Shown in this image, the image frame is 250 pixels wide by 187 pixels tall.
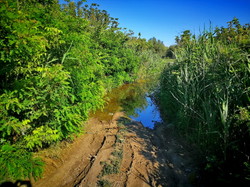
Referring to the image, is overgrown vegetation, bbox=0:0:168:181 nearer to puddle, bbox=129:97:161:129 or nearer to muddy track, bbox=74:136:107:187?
muddy track, bbox=74:136:107:187

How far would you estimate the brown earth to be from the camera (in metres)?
3.12

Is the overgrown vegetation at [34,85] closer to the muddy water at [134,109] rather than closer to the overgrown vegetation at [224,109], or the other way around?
the muddy water at [134,109]

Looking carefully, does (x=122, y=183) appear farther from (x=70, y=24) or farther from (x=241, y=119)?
(x=70, y=24)

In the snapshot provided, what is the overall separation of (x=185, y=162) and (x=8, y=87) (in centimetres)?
445

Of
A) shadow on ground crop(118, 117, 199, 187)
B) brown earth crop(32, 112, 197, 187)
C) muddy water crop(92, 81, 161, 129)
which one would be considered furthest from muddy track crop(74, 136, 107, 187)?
muddy water crop(92, 81, 161, 129)

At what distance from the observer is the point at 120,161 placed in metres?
3.68

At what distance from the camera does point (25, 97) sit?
2.97 m

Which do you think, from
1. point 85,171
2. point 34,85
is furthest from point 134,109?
point 34,85

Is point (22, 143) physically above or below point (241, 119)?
below

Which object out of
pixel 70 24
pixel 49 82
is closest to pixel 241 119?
pixel 49 82

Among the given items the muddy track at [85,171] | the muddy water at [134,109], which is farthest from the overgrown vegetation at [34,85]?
the muddy water at [134,109]

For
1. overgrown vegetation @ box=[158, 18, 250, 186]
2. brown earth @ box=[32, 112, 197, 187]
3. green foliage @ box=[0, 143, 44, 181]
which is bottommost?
green foliage @ box=[0, 143, 44, 181]

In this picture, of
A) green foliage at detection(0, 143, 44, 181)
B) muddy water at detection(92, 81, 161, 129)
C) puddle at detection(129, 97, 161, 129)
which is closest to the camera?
green foliage at detection(0, 143, 44, 181)

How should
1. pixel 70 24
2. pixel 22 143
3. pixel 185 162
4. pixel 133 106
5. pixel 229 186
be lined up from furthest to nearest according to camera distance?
1. pixel 133 106
2. pixel 70 24
3. pixel 185 162
4. pixel 22 143
5. pixel 229 186
